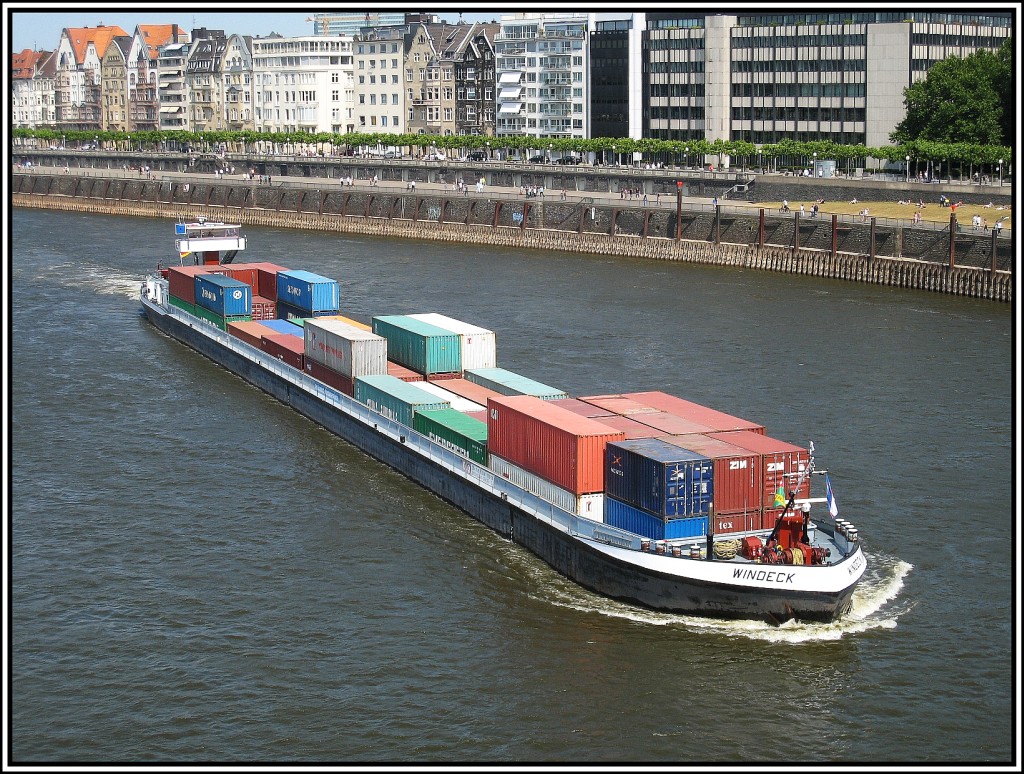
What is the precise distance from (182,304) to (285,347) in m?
20.4

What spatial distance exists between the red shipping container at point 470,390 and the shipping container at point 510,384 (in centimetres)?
23

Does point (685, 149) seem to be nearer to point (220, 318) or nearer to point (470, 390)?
point (220, 318)

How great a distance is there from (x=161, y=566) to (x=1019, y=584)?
2466 cm

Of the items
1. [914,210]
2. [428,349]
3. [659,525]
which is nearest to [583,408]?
[659,525]

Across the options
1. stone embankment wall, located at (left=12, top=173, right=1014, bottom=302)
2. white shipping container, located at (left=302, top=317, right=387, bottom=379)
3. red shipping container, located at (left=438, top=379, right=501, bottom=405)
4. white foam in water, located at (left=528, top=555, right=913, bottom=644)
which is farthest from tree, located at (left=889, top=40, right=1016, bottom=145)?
white foam in water, located at (left=528, top=555, right=913, bottom=644)

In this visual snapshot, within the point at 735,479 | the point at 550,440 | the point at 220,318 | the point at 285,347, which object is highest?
the point at 220,318

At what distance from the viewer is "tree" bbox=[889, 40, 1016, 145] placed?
4963 inches

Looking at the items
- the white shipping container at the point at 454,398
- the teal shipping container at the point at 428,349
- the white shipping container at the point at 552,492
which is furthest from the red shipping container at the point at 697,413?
the teal shipping container at the point at 428,349

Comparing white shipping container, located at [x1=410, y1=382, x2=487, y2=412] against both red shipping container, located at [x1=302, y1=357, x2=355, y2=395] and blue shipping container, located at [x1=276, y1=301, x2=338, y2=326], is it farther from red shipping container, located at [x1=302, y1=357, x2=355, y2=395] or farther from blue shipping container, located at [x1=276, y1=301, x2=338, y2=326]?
blue shipping container, located at [x1=276, y1=301, x2=338, y2=326]

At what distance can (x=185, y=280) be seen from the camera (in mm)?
84000

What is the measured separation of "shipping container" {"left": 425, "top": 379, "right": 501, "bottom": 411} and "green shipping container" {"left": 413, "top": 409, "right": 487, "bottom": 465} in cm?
145

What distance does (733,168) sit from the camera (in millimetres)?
145875

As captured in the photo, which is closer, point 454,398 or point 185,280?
point 454,398
